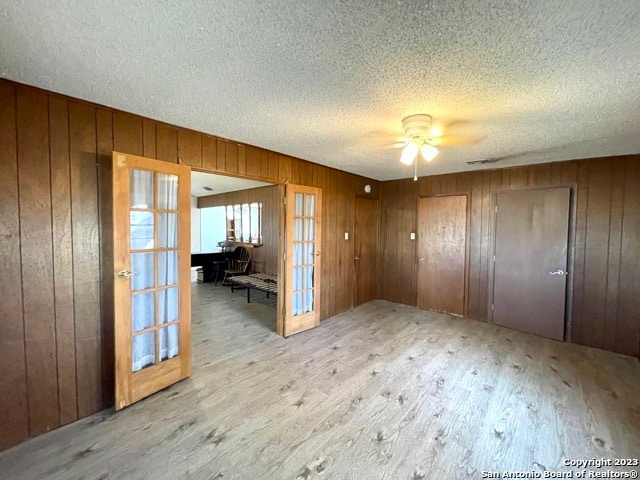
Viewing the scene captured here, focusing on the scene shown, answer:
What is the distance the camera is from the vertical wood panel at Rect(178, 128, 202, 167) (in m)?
2.57

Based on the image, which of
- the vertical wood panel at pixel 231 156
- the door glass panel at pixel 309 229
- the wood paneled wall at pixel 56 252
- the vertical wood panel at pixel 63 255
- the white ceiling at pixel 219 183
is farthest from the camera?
the white ceiling at pixel 219 183

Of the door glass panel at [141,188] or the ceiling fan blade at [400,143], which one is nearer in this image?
the door glass panel at [141,188]

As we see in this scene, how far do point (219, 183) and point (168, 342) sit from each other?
4.99 m

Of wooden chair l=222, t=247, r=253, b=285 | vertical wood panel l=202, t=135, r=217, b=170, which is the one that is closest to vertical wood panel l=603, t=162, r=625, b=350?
vertical wood panel l=202, t=135, r=217, b=170

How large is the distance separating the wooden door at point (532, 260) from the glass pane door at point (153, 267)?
4.36 metres

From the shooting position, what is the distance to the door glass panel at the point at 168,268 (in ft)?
7.89

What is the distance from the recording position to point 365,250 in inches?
201

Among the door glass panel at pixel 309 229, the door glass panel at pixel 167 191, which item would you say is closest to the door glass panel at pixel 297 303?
the door glass panel at pixel 309 229

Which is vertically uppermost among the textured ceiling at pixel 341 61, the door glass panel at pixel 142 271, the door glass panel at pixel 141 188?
the textured ceiling at pixel 341 61

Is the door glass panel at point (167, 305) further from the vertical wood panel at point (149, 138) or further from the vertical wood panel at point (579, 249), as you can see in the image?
the vertical wood panel at point (579, 249)

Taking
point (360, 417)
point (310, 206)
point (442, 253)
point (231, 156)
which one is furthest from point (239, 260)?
point (360, 417)

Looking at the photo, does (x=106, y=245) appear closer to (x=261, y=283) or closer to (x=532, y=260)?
(x=261, y=283)

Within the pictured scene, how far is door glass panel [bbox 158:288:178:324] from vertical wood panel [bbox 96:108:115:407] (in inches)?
13.5

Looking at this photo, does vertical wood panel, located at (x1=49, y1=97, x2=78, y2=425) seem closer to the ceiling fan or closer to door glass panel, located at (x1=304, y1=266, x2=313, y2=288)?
door glass panel, located at (x1=304, y1=266, x2=313, y2=288)
